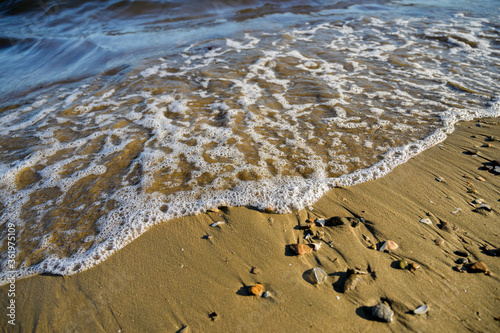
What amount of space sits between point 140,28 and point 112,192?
865 cm

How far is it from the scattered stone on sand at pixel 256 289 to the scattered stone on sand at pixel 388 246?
1.05 metres

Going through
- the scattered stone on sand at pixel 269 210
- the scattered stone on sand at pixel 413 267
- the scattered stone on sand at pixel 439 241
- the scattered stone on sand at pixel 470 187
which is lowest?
the scattered stone on sand at pixel 413 267

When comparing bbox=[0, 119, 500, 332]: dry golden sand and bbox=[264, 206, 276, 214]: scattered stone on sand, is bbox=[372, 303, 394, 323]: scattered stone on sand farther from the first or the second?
bbox=[264, 206, 276, 214]: scattered stone on sand

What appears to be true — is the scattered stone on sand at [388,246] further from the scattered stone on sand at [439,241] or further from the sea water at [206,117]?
the sea water at [206,117]

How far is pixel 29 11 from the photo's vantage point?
12.2 meters

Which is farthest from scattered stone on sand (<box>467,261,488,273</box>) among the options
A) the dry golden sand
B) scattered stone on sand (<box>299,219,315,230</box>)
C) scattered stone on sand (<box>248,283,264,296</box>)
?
scattered stone on sand (<box>248,283,264,296</box>)

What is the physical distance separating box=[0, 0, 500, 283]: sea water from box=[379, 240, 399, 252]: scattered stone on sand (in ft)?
2.55

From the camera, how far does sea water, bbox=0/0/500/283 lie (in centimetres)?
277

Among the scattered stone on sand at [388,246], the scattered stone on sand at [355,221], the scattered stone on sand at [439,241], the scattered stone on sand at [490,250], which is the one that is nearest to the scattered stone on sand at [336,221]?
the scattered stone on sand at [355,221]

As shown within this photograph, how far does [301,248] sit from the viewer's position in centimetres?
227

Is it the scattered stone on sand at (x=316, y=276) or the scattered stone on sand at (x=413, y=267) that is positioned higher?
the scattered stone on sand at (x=316, y=276)

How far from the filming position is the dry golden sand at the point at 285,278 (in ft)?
6.09

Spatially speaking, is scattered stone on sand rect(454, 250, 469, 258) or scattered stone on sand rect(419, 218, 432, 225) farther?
scattered stone on sand rect(419, 218, 432, 225)

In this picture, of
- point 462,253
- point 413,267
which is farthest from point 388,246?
point 462,253
